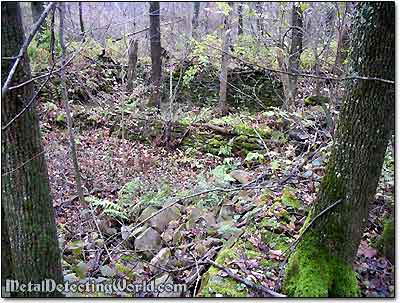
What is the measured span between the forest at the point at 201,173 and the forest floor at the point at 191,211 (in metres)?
0.02

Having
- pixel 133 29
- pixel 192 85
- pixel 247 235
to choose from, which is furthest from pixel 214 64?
pixel 247 235

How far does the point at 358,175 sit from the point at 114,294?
7.54 feet

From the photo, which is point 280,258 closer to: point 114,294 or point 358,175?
point 358,175

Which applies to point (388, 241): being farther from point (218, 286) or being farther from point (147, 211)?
point (147, 211)

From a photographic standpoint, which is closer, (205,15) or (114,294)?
(114,294)

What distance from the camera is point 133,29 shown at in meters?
11.9

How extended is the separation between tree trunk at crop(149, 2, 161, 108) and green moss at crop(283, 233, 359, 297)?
8011 millimetres

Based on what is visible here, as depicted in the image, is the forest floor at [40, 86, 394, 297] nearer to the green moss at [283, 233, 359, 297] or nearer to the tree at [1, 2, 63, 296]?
the green moss at [283, 233, 359, 297]

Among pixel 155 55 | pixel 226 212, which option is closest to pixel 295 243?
pixel 226 212

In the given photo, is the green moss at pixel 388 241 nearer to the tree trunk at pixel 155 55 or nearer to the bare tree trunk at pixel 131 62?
the tree trunk at pixel 155 55

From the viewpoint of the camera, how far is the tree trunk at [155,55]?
35.4 ft

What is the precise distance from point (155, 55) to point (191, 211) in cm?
635

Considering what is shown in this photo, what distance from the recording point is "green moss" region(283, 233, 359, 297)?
10.8ft

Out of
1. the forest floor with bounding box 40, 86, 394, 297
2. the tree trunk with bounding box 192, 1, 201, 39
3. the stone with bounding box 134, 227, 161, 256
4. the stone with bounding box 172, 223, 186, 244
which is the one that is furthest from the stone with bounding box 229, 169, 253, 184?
the tree trunk with bounding box 192, 1, 201, 39
